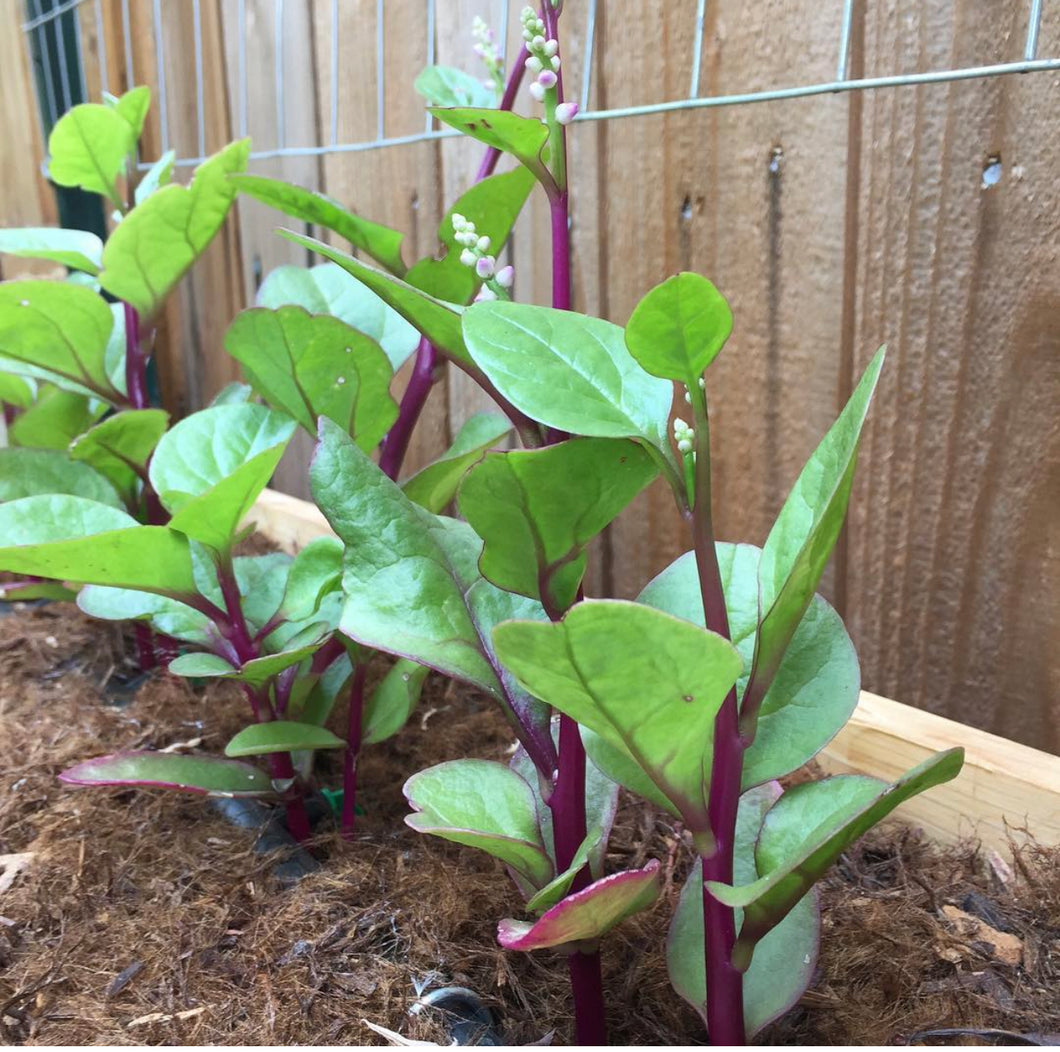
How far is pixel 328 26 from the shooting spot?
1490mm

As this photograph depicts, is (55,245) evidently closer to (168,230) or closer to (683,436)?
(168,230)

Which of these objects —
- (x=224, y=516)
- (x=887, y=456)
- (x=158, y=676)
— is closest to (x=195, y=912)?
(x=224, y=516)

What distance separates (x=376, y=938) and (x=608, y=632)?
0.41 metres

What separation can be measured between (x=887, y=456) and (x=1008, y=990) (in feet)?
1.64

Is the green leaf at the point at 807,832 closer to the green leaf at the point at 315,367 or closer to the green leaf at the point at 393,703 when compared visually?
the green leaf at the point at 393,703

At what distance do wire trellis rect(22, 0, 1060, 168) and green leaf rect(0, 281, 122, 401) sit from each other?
1.64 ft

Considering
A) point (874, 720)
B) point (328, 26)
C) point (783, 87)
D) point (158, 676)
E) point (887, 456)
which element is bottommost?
point (158, 676)

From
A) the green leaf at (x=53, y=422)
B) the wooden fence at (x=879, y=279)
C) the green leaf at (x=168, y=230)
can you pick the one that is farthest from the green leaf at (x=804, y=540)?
the green leaf at (x=53, y=422)

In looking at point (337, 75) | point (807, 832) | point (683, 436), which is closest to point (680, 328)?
point (683, 436)

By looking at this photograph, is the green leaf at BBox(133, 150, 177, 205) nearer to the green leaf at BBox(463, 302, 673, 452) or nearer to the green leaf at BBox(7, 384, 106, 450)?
the green leaf at BBox(7, 384, 106, 450)

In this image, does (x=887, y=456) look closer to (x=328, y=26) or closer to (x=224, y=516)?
(x=224, y=516)

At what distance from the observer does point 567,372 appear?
47cm

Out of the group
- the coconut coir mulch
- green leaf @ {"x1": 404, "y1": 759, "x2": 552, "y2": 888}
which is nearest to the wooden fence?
the coconut coir mulch

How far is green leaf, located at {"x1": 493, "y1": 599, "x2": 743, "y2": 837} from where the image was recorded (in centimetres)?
39
